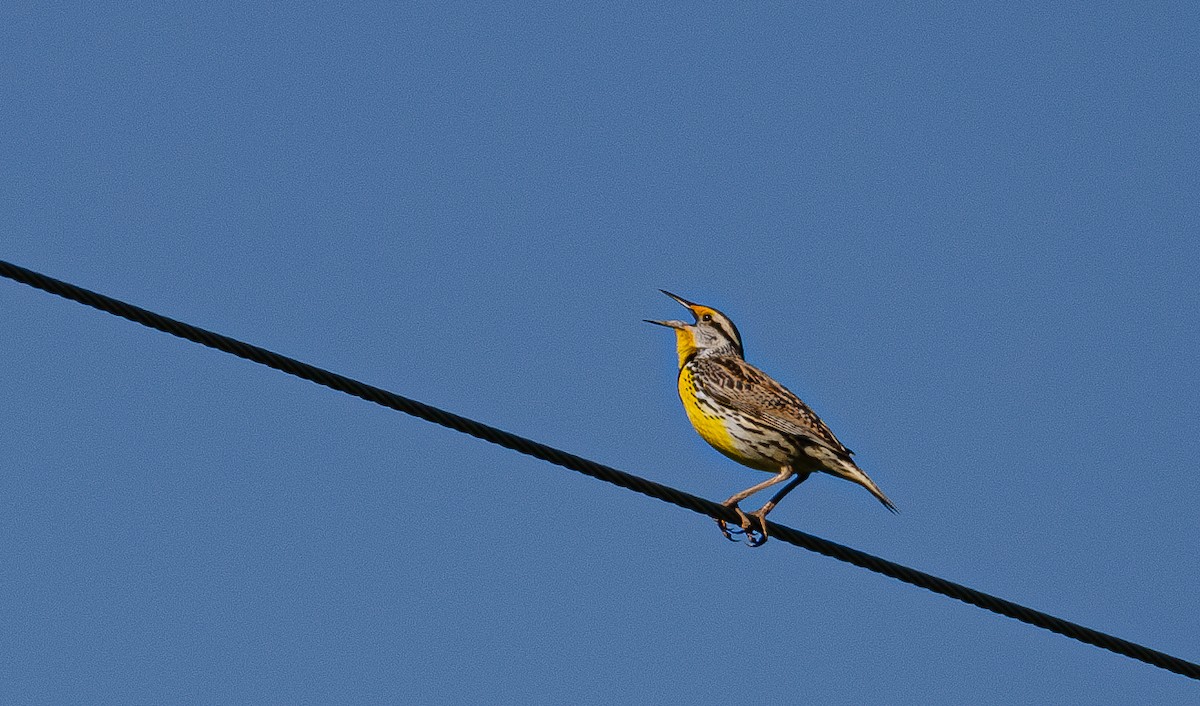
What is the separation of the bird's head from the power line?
5.09 meters

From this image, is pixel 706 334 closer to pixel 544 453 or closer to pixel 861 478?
pixel 861 478

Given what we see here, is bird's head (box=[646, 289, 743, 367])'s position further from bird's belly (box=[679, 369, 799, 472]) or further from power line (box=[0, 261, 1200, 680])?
power line (box=[0, 261, 1200, 680])

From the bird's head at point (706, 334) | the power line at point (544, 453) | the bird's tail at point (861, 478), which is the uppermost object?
the bird's head at point (706, 334)

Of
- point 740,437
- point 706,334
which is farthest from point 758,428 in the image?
point 706,334

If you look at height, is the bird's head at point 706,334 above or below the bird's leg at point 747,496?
above

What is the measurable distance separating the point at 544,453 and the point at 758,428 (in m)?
4.38

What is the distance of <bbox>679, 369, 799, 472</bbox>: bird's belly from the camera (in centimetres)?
1233

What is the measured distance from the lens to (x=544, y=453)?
8188mm

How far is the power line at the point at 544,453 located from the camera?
7441 millimetres

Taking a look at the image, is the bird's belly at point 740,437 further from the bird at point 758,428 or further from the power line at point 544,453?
the power line at point 544,453

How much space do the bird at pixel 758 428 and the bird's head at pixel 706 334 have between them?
20.7 inches

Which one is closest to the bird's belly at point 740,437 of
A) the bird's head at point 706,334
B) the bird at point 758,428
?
the bird at point 758,428

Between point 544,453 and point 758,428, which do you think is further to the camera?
point 758,428

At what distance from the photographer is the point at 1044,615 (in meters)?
8.27
